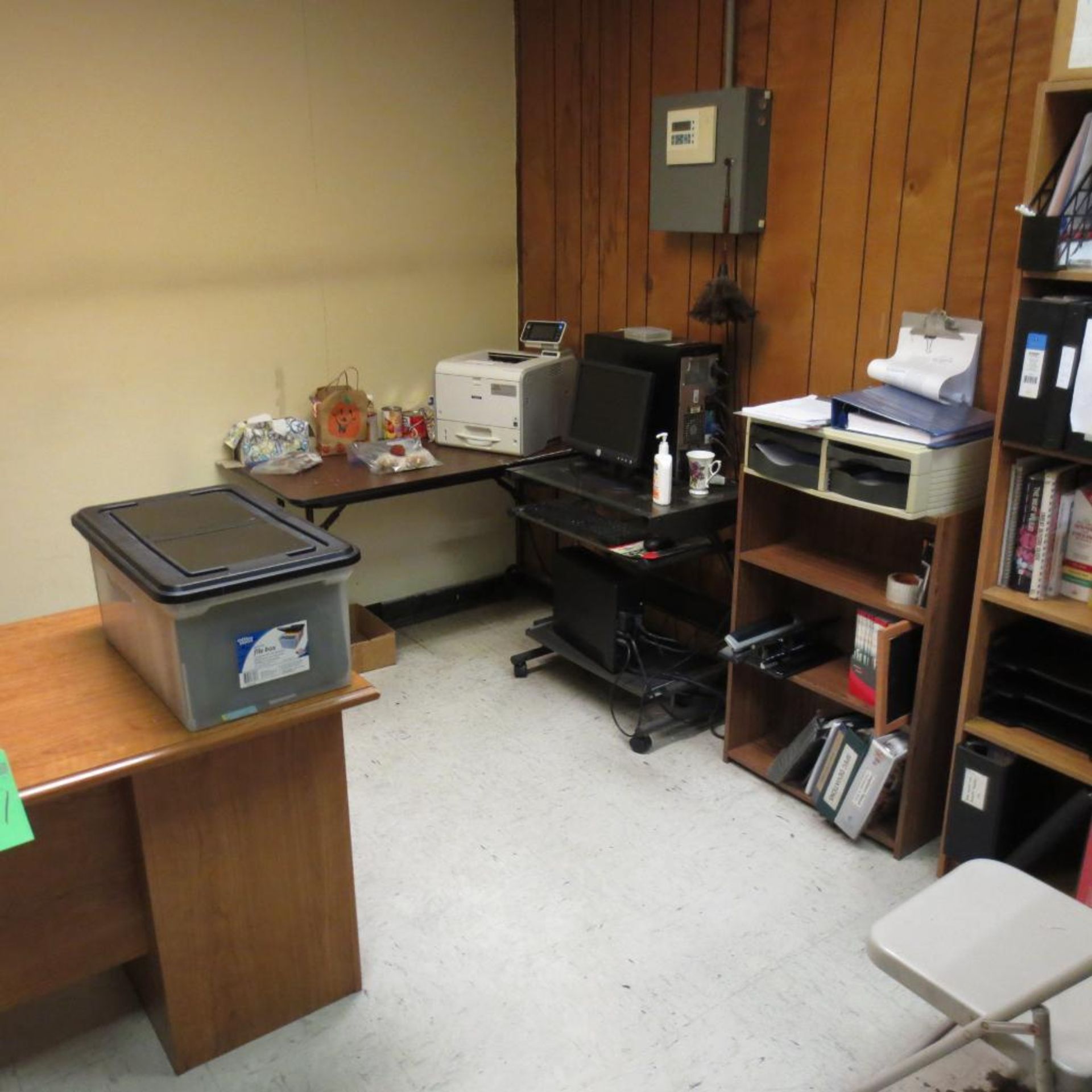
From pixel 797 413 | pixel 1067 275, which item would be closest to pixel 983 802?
pixel 797 413

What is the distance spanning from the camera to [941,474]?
7.64 ft

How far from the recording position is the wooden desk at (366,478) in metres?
3.18

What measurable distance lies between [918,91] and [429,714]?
235 cm

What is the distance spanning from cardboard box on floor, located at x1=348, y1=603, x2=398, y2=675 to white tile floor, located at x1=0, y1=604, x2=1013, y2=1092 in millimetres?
411

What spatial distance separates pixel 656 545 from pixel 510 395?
87 centimetres

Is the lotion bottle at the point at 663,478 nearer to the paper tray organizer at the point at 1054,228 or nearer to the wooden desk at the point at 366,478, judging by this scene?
the wooden desk at the point at 366,478

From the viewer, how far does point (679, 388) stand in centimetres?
305

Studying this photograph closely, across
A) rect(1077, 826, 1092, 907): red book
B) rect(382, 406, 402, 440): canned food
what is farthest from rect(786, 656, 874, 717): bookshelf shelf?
rect(382, 406, 402, 440): canned food

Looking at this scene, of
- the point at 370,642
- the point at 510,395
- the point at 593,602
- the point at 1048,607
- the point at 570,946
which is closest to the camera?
the point at 1048,607

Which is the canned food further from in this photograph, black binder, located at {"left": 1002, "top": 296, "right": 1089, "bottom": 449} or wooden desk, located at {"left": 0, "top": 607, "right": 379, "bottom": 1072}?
black binder, located at {"left": 1002, "top": 296, "right": 1089, "bottom": 449}

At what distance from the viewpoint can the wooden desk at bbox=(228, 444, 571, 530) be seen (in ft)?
10.4

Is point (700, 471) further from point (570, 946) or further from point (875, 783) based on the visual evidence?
point (570, 946)

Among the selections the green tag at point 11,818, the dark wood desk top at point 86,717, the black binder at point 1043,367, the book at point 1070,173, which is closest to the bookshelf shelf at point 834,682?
the black binder at point 1043,367

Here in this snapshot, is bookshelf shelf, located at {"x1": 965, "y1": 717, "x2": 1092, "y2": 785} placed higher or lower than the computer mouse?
lower
